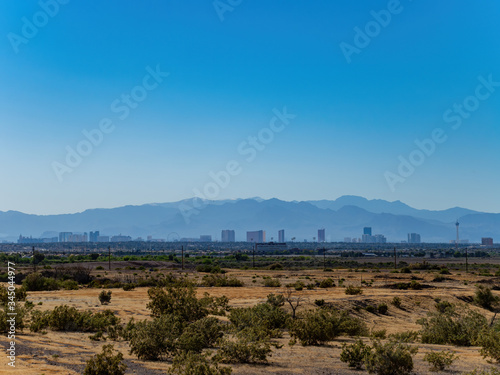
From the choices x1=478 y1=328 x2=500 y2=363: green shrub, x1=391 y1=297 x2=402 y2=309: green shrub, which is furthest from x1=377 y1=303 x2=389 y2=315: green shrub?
x1=478 y1=328 x2=500 y2=363: green shrub

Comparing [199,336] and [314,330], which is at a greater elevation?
[199,336]

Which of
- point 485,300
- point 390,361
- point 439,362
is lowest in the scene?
point 485,300

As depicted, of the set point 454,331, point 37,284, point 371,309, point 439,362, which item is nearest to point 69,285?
point 37,284

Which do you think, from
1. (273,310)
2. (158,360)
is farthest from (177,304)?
(158,360)

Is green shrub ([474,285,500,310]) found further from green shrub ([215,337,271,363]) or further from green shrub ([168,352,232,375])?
green shrub ([168,352,232,375])

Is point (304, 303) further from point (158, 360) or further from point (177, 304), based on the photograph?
point (158, 360)

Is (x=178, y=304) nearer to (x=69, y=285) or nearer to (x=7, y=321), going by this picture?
(x=7, y=321)

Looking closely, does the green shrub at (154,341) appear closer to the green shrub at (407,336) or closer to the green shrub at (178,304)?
the green shrub at (178,304)

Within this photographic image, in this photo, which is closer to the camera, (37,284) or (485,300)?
(485,300)
